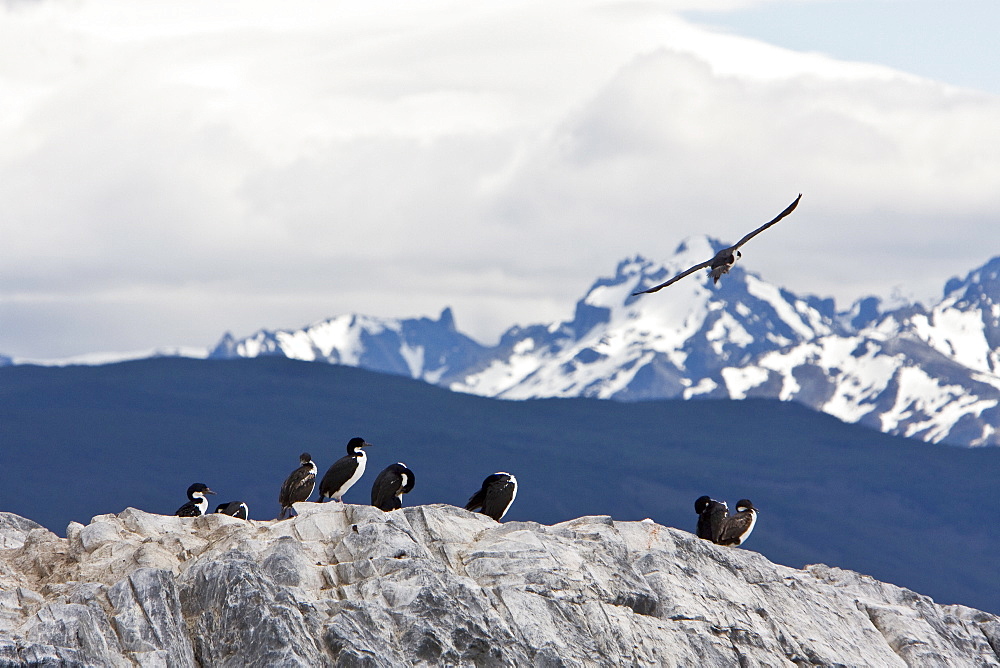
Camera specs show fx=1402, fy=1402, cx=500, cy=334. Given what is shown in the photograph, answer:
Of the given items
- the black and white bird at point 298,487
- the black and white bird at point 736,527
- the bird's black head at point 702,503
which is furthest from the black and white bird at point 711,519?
the black and white bird at point 298,487

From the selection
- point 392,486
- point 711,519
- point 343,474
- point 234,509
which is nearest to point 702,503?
point 711,519

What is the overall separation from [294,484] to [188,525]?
22.1ft

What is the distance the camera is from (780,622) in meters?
50.0

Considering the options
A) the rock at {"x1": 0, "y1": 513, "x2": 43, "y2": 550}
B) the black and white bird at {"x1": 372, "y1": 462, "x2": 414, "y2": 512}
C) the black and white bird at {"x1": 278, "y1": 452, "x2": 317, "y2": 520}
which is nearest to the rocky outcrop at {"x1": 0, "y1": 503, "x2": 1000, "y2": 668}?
the rock at {"x1": 0, "y1": 513, "x2": 43, "y2": 550}

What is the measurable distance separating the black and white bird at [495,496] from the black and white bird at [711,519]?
25.0 ft

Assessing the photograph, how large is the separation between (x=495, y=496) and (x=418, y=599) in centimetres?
1184

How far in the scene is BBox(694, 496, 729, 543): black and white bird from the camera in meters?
56.2

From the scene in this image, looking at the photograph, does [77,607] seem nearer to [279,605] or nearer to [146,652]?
[146,652]

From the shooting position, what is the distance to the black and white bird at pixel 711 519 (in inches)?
2212

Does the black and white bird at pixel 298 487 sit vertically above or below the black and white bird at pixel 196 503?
above

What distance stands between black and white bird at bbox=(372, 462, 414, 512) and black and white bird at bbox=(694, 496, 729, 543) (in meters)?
11.8

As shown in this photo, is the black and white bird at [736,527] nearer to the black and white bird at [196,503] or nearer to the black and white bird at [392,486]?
the black and white bird at [392,486]

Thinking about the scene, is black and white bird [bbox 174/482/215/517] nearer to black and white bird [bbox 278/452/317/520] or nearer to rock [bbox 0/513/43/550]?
black and white bird [bbox 278/452/317/520]

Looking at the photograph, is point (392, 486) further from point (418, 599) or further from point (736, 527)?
point (736, 527)
